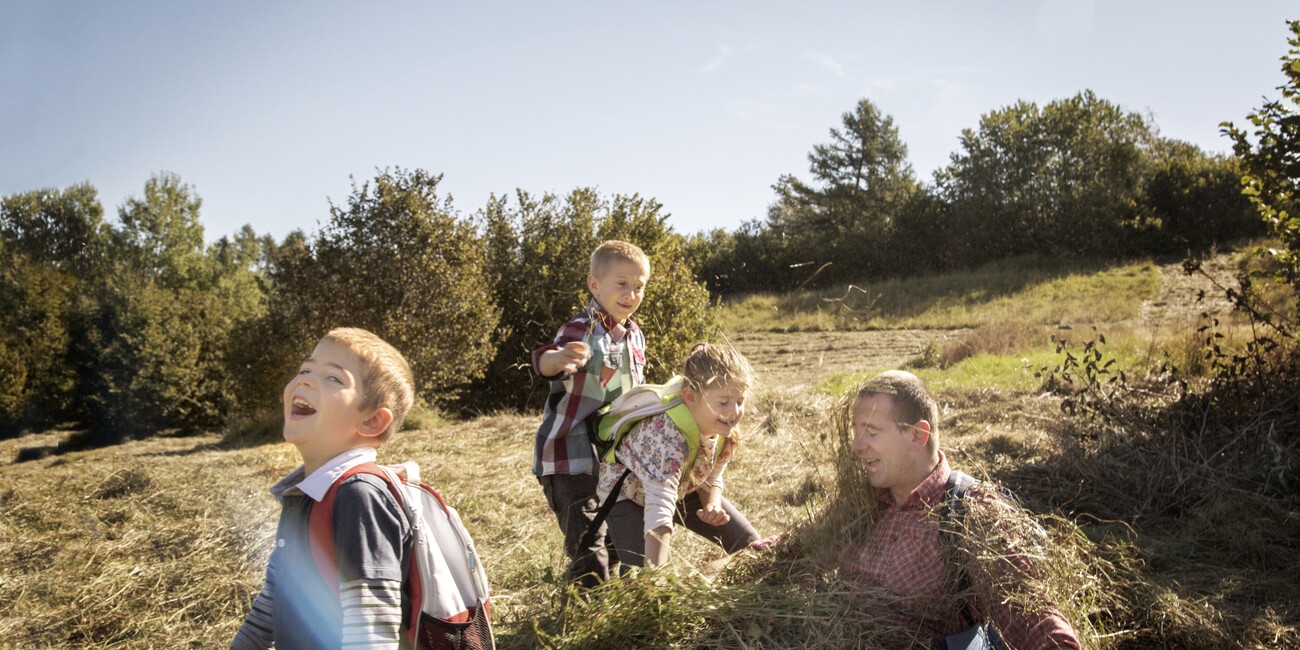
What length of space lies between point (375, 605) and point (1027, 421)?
6.82 metres

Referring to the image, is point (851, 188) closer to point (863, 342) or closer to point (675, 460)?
point (863, 342)

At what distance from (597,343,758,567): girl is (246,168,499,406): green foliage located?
28.3 feet

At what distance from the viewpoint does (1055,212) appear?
96.8 feet

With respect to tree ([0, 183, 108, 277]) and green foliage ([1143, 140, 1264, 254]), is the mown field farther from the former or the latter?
tree ([0, 183, 108, 277])

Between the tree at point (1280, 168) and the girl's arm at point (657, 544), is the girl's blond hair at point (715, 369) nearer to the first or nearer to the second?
the girl's arm at point (657, 544)

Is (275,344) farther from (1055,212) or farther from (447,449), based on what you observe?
(1055,212)

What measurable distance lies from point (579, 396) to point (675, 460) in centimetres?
58

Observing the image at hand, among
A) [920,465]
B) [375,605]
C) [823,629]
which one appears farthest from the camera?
[920,465]

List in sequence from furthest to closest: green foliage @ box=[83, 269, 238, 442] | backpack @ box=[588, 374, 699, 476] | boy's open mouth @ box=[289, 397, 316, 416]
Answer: green foliage @ box=[83, 269, 238, 442] → backpack @ box=[588, 374, 699, 476] → boy's open mouth @ box=[289, 397, 316, 416]

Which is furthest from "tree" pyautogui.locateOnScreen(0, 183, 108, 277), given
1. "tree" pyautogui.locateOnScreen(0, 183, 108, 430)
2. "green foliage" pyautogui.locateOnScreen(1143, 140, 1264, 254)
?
"green foliage" pyautogui.locateOnScreen(1143, 140, 1264, 254)

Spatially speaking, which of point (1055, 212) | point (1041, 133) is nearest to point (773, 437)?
point (1055, 212)

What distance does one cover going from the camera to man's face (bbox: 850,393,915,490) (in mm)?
2475

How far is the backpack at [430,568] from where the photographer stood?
184 centimetres

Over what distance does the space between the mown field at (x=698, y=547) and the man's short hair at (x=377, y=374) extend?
919 mm
